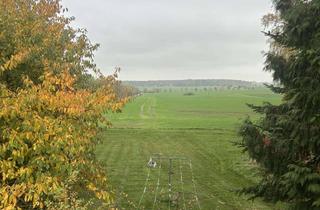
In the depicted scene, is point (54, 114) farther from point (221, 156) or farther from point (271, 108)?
point (221, 156)

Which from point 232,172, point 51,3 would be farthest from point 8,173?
point 232,172

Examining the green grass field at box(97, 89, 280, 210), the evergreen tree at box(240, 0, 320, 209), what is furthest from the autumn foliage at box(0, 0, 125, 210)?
the evergreen tree at box(240, 0, 320, 209)

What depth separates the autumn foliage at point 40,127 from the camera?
7.95 meters

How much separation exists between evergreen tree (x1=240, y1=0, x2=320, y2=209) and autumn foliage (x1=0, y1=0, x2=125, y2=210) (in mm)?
3917

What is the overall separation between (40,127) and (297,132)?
562 centimetres

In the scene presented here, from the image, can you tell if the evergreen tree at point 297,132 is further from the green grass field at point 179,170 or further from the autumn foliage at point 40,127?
the autumn foliage at point 40,127

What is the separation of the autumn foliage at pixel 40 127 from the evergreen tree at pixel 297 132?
3.92m

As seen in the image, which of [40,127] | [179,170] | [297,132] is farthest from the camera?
[179,170]

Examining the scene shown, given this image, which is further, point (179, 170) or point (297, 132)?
point (179, 170)

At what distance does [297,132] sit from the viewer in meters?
10.3

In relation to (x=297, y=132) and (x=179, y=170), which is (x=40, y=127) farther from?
(x=179, y=170)

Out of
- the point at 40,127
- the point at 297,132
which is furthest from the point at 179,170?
the point at 40,127

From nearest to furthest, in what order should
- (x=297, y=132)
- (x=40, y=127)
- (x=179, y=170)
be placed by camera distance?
(x=40, y=127)
(x=297, y=132)
(x=179, y=170)

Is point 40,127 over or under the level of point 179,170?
over
